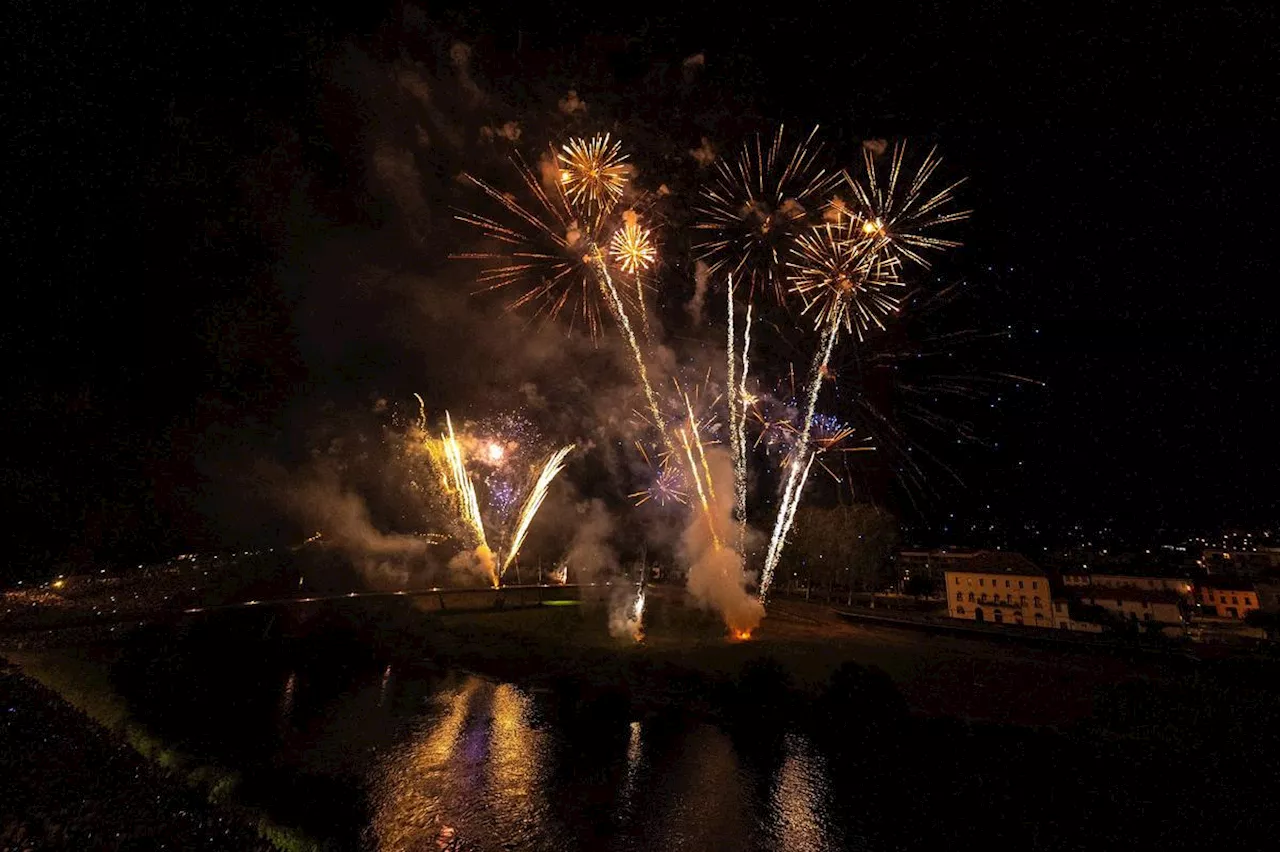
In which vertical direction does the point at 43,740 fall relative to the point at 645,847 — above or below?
above

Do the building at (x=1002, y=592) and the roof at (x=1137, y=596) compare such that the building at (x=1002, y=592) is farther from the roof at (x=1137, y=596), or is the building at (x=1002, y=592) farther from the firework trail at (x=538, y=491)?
the firework trail at (x=538, y=491)

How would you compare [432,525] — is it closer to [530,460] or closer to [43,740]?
[530,460]

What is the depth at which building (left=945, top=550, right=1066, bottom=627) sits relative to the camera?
43031 millimetres

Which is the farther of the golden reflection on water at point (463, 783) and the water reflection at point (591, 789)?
the golden reflection on water at point (463, 783)

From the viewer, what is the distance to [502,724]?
15.7m

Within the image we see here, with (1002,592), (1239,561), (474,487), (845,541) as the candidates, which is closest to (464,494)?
(474,487)

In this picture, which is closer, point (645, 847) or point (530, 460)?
point (645, 847)

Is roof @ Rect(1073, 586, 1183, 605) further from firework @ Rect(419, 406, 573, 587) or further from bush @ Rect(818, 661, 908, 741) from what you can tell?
firework @ Rect(419, 406, 573, 587)

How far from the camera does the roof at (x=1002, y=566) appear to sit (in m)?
45.2

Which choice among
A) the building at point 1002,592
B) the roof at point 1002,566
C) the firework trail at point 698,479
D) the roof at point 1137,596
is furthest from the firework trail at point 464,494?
the roof at point 1137,596

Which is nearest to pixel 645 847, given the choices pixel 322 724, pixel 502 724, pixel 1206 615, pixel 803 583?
pixel 502 724

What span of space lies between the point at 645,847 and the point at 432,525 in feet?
108

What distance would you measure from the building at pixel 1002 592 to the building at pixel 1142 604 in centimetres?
409

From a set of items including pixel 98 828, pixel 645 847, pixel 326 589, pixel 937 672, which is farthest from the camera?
pixel 326 589
